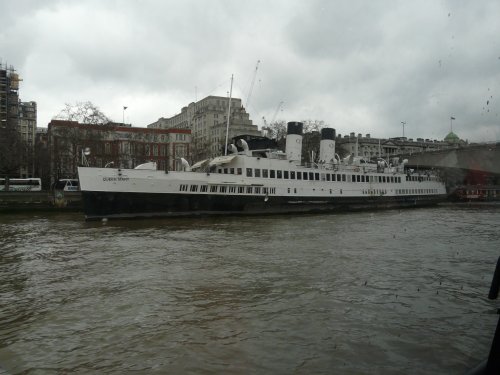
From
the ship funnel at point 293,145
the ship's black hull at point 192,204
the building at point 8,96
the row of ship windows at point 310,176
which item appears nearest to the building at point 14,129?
the building at point 8,96

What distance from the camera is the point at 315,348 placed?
6.88m

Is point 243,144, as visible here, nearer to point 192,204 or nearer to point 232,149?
point 232,149

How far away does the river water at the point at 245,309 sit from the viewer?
645 centimetres

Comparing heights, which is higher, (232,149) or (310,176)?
(232,149)

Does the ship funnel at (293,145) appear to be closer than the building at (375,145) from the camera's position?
Yes

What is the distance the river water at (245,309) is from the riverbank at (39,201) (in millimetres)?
25527

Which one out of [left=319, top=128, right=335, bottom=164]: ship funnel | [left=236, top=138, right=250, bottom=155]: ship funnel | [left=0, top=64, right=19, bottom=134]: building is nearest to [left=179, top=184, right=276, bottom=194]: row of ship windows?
[left=236, top=138, right=250, bottom=155]: ship funnel

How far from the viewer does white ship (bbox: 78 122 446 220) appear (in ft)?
95.1

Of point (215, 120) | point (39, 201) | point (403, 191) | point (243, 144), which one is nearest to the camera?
point (243, 144)

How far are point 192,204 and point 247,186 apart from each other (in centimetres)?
502

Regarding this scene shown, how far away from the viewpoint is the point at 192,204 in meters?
31.3

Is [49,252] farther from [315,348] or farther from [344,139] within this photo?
[344,139]

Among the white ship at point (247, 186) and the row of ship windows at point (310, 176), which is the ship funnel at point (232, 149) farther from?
the row of ship windows at point (310, 176)

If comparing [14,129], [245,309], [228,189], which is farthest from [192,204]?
[14,129]
